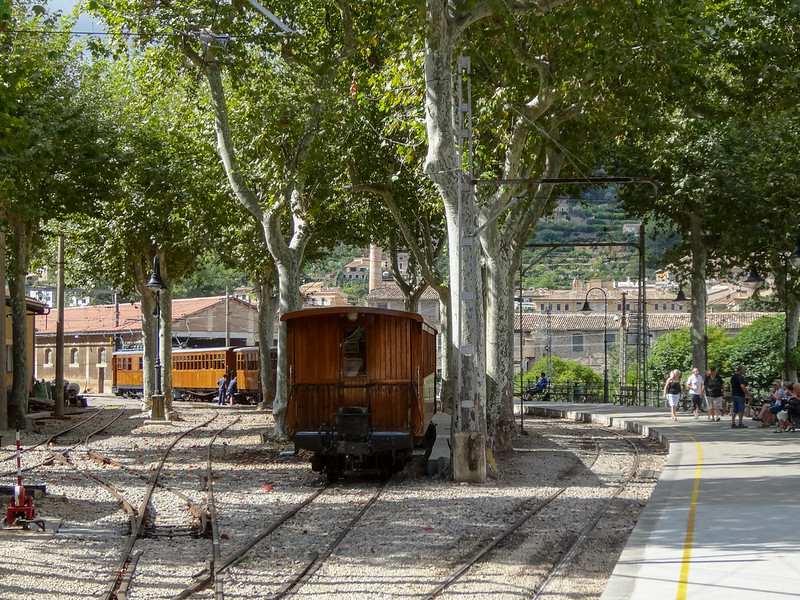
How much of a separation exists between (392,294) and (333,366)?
8664cm

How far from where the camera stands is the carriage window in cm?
1705

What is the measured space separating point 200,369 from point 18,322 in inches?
894

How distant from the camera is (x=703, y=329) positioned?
116ft

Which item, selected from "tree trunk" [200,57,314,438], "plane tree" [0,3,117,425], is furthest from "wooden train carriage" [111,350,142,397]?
"tree trunk" [200,57,314,438]

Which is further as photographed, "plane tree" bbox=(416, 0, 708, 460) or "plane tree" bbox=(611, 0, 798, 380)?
"plane tree" bbox=(611, 0, 798, 380)

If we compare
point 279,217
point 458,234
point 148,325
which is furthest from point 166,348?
point 458,234

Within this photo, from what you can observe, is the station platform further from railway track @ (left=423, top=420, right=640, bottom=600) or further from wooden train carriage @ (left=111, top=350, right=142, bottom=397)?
wooden train carriage @ (left=111, top=350, right=142, bottom=397)

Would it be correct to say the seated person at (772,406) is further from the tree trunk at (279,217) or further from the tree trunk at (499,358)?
the tree trunk at (279,217)

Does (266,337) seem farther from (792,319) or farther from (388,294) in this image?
(388,294)

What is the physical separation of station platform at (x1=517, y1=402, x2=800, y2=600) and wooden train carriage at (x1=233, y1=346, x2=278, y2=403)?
94.7 ft

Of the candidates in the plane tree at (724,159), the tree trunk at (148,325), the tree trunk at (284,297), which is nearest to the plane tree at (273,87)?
the tree trunk at (284,297)

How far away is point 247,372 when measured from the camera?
4728cm

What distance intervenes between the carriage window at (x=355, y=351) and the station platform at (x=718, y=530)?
5.30 m

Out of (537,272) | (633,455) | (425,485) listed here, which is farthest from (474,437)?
(537,272)
